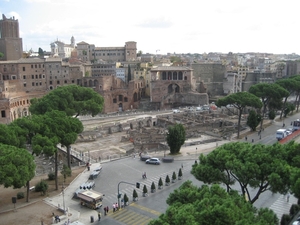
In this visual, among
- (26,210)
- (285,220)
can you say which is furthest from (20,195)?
(285,220)

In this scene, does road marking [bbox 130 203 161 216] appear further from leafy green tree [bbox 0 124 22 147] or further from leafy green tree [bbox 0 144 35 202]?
leafy green tree [bbox 0 124 22 147]

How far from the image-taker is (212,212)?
49.1 ft

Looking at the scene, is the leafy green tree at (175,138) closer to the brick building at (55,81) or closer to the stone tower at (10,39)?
the brick building at (55,81)

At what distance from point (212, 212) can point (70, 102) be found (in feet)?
129

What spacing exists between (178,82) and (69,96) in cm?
4509

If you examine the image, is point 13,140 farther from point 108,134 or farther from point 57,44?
point 57,44

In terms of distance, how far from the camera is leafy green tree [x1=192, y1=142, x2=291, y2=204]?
1973 centimetres

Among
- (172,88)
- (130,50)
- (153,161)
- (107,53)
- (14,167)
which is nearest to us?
(14,167)

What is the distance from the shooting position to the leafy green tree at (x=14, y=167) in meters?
24.1

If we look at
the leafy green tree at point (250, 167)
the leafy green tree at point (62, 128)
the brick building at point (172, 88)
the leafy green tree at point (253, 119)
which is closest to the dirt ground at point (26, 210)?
the leafy green tree at point (62, 128)

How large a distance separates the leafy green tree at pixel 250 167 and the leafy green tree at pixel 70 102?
30282 millimetres

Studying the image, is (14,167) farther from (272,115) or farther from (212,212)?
(272,115)

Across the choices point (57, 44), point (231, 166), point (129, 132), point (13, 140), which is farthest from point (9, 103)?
point (57, 44)

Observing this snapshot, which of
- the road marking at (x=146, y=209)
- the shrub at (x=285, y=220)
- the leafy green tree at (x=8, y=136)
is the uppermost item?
the leafy green tree at (x=8, y=136)
